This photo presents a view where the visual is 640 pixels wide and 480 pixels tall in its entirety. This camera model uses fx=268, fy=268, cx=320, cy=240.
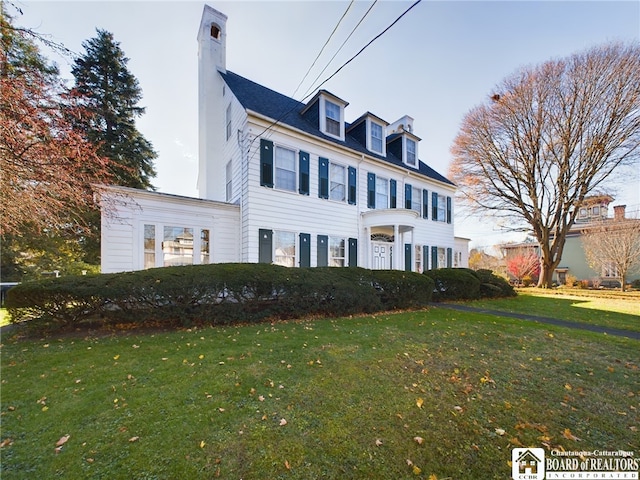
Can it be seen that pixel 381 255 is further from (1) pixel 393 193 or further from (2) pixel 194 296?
(2) pixel 194 296

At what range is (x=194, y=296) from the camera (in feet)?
20.8

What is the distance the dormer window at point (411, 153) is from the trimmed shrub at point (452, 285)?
707 cm

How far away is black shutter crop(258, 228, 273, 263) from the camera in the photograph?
955cm

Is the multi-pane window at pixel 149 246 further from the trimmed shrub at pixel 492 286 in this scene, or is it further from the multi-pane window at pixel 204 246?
the trimmed shrub at pixel 492 286

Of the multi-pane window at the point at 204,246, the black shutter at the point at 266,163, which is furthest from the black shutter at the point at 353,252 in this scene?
the multi-pane window at the point at 204,246

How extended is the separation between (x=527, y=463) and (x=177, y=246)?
9497 mm

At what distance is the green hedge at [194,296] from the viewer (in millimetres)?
5551

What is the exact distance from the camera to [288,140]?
10305mm

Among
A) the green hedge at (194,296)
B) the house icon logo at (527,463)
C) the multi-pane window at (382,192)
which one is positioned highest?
the multi-pane window at (382,192)

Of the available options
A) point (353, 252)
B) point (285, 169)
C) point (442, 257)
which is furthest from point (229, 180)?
point (442, 257)

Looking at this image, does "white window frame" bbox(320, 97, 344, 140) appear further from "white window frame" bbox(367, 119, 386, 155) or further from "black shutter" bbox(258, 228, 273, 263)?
"black shutter" bbox(258, 228, 273, 263)

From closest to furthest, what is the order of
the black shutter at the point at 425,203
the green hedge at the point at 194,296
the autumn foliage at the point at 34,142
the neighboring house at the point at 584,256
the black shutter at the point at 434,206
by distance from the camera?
the autumn foliage at the point at 34,142, the green hedge at the point at 194,296, the black shutter at the point at 425,203, the black shutter at the point at 434,206, the neighboring house at the point at 584,256

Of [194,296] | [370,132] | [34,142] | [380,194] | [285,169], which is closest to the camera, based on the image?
[34,142]

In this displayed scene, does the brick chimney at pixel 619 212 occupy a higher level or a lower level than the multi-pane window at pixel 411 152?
lower
